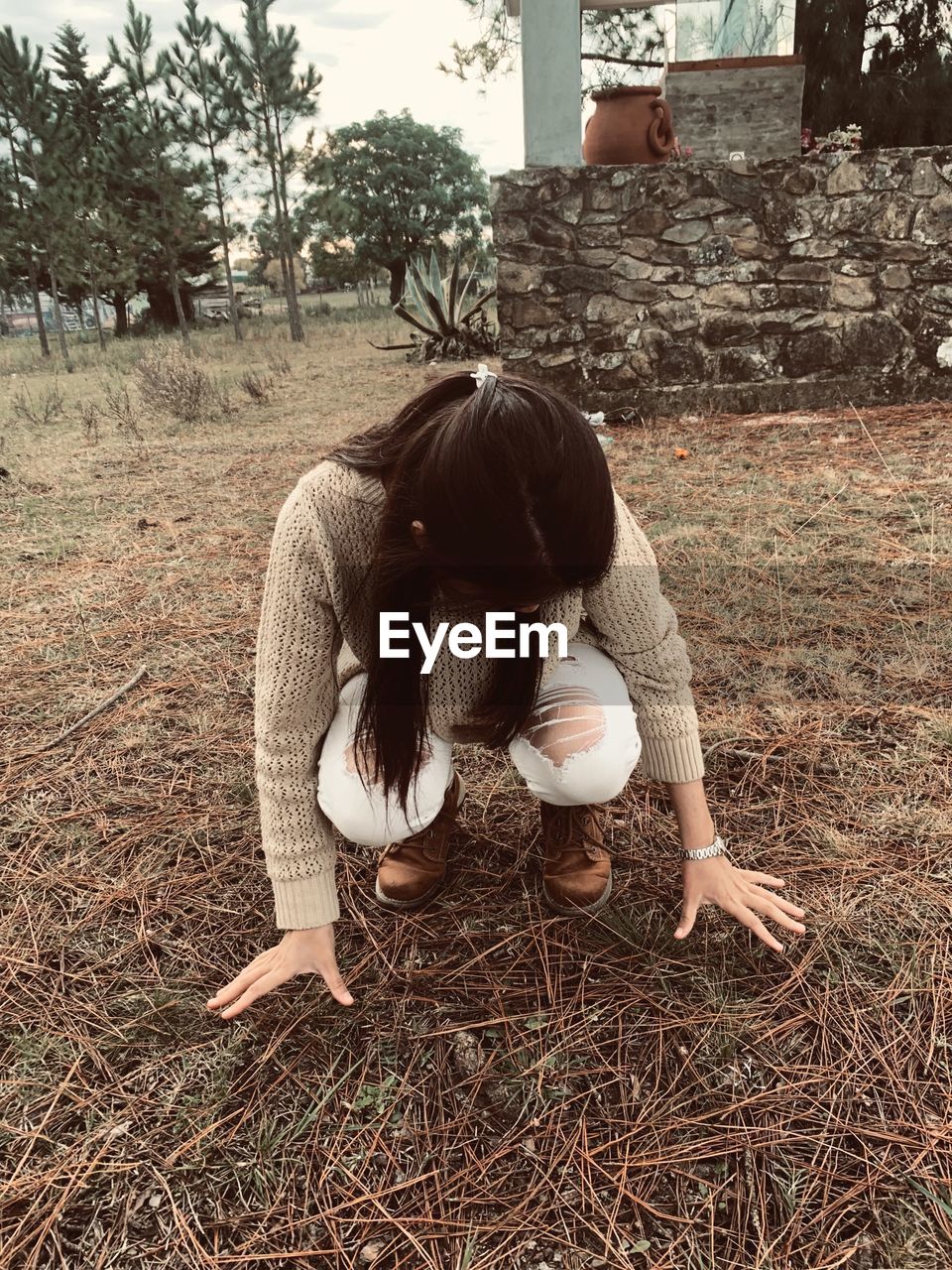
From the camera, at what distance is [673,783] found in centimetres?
118

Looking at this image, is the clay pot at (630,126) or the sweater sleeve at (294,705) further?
the clay pot at (630,126)

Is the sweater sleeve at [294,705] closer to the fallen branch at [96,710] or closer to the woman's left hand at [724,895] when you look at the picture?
the woman's left hand at [724,895]

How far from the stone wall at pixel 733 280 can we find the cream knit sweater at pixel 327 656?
12.1 feet

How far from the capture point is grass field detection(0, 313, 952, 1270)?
0.87 metres

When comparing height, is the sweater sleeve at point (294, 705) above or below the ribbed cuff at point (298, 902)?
above

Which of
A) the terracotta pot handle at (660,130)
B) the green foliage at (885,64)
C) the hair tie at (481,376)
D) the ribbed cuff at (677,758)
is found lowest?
the ribbed cuff at (677,758)

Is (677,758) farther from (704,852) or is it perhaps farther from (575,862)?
(575,862)

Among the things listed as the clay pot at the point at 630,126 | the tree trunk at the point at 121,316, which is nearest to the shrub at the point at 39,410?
the clay pot at the point at 630,126

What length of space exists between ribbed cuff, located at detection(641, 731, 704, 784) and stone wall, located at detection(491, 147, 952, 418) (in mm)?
3776

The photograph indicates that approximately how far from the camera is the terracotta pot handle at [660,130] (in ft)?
14.6

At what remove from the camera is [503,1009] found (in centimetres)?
112

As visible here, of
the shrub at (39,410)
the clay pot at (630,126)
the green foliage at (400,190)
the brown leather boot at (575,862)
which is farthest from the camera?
the green foliage at (400,190)

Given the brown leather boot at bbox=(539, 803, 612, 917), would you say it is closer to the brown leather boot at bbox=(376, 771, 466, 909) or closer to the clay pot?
the brown leather boot at bbox=(376, 771, 466, 909)

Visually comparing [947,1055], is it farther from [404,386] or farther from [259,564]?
[404,386]
